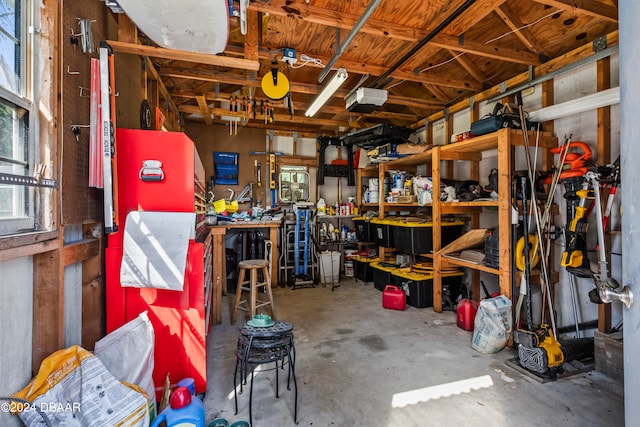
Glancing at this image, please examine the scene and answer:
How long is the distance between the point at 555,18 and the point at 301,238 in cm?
426

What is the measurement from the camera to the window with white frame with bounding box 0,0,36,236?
1254 millimetres

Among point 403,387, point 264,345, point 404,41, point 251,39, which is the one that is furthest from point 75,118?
point 404,41

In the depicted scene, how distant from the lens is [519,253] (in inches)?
114

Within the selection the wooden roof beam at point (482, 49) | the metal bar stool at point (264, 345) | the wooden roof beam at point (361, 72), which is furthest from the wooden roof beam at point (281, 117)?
the metal bar stool at point (264, 345)

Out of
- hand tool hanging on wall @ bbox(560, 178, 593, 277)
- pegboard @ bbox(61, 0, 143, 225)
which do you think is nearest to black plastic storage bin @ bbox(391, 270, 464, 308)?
hand tool hanging on wall @ bbox(560, 178, 593, 277)

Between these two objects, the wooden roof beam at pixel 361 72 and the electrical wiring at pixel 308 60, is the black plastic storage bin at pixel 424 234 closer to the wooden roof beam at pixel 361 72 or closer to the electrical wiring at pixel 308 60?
the wooden roof beam at pixel 361 72

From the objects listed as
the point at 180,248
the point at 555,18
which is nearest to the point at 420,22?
the point at 555,18

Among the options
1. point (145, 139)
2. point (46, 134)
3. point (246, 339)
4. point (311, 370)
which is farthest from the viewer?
point (311, 370)

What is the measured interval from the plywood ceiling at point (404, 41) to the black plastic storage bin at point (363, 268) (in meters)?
2.72

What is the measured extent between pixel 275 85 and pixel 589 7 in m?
2.82

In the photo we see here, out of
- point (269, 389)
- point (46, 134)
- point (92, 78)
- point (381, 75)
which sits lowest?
point (269, 389)

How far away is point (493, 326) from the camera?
108 inches

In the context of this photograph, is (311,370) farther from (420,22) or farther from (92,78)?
(420,22)

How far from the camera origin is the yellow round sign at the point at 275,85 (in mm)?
3318
